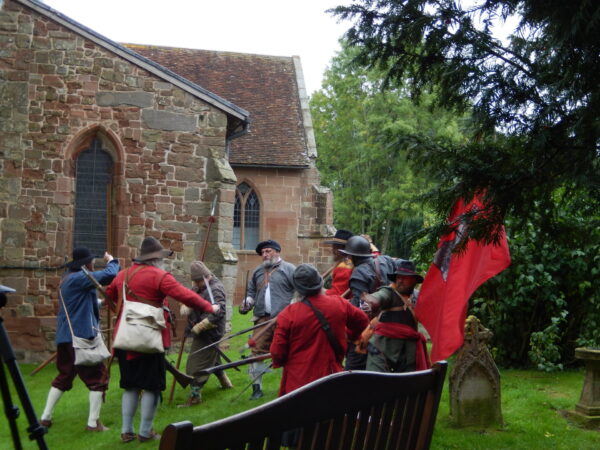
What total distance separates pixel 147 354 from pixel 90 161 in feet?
28.2

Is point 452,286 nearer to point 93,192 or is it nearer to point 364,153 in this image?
point 93,192

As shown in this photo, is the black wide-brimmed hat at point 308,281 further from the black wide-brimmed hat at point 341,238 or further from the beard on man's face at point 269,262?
the beard on man's face at point 269,262

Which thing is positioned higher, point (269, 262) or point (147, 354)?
point (269, 262)

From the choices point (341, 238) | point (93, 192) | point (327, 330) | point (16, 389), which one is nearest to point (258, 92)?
point (93, 192)

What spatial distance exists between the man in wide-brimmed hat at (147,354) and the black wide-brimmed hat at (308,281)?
177 centimetres

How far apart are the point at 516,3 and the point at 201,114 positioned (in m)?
10.9

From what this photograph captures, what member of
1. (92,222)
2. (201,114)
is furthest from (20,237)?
(201,114)

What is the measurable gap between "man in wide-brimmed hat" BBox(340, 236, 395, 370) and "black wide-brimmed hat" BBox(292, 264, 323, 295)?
1.52 metres

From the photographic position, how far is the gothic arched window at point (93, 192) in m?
14.8

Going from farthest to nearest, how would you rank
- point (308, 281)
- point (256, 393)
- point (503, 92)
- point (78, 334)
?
point (256, 393), point (78, 334), point (308, 281), point (503, 92)

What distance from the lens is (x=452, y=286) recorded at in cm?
639

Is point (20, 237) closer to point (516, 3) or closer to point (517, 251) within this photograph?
point (517, 251)

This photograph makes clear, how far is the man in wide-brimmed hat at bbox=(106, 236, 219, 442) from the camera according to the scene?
7.12 meters

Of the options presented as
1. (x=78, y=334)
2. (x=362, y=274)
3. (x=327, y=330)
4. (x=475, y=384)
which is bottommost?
(x=475, y=384)
